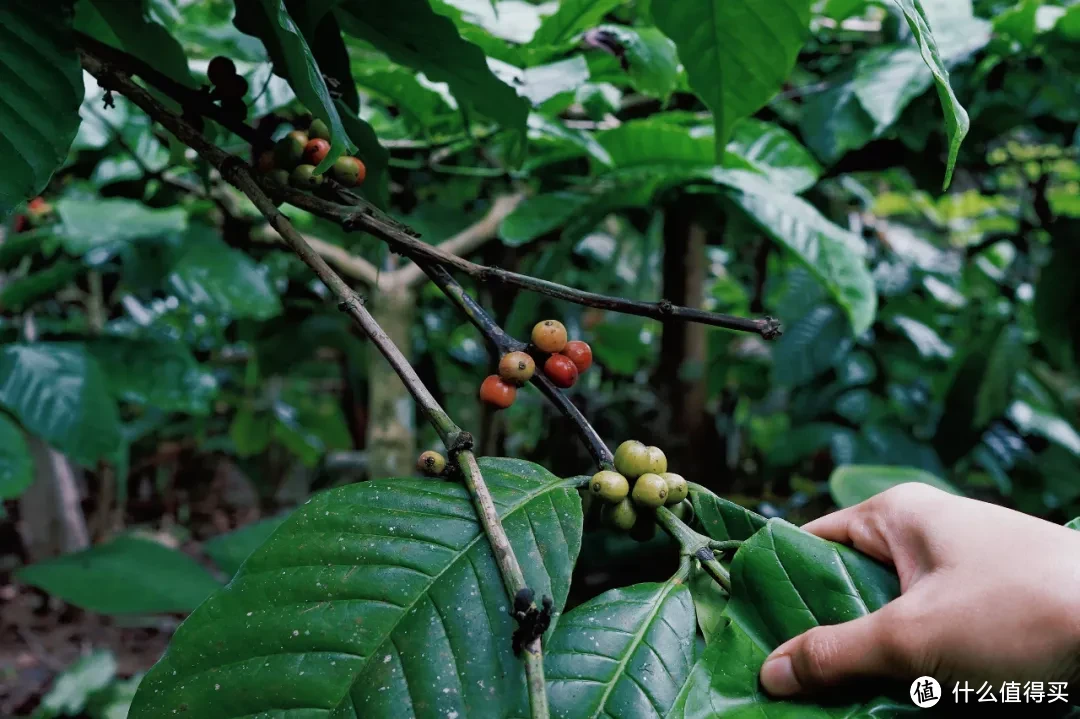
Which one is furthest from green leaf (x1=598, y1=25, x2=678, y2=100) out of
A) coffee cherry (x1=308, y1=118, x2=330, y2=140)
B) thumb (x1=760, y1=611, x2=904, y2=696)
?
thumb (x1=760, y1=611, x2=904, y2=696)

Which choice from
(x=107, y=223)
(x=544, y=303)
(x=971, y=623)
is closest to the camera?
(x=971, y=623)

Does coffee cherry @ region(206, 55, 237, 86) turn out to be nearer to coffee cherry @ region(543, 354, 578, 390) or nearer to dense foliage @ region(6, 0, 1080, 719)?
dense foliage @ region(6, 0, 1080, 719)

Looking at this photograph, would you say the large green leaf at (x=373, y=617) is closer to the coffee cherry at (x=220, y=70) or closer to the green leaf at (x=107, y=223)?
the coffee cherry at (x=220, y=70)

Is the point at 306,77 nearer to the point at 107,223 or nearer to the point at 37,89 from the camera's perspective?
the point at 37,89

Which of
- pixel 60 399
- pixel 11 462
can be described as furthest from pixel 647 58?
pixel 11 462

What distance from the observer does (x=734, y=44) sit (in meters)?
0.60

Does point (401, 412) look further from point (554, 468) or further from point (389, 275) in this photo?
point (554, 468)

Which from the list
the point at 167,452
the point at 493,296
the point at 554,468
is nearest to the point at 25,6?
the point at 493,296

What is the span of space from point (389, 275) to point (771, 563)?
111 cm

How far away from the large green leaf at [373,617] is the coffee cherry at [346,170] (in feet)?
0.79

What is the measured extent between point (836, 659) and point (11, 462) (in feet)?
4.57

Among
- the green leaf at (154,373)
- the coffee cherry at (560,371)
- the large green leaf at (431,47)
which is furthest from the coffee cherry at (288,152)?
the green leaf at (154,373)

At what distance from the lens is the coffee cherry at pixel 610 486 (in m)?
0.46

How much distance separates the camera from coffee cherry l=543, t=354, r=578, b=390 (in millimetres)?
485
